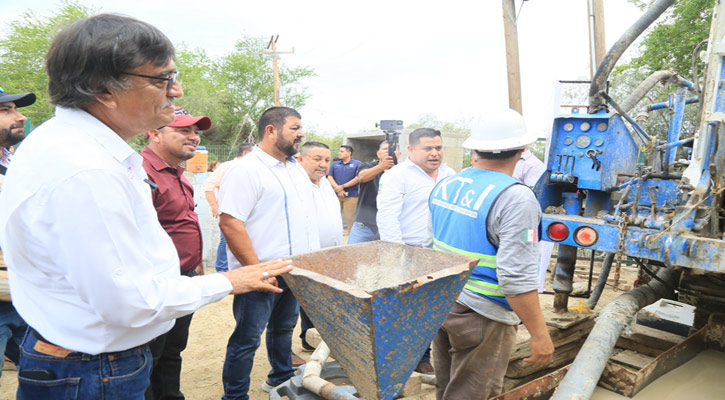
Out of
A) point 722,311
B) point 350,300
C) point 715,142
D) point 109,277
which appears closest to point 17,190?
point 109,277

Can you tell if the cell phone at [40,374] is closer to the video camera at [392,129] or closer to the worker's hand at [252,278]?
the worker's hand at [252,278]

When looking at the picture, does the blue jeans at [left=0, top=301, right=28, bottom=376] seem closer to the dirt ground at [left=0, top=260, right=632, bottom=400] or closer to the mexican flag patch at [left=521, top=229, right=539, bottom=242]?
the dirt ground at [left=0, top=260, right=632, bottom=400]

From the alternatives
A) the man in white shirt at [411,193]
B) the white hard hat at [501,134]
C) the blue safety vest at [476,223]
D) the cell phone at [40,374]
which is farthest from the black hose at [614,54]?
the cell phone at [40,374]

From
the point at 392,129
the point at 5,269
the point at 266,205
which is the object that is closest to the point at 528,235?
the point at 266,205

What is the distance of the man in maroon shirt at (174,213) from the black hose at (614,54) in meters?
2.92

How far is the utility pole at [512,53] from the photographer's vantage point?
6840 millimetres

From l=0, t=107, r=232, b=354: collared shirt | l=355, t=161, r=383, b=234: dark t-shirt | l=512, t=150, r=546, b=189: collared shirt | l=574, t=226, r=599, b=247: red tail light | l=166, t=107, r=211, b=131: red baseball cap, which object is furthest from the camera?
l=355, t=161, r=383, b=234: dark t-shirt

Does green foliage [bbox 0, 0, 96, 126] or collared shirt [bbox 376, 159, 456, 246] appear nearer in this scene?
collared shirt [bbox 376, 159, 456, 246]

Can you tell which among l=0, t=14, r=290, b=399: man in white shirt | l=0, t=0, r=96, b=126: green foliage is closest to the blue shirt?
l=0, t=14, r=290, b=399: man in white shirt

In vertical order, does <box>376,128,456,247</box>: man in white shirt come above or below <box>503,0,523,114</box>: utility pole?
below

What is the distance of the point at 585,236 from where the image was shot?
3.02 meters

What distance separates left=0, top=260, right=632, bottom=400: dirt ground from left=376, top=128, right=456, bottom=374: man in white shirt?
46.6 inches

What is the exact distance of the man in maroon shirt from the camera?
8.96ft

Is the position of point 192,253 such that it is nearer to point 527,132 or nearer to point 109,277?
point 109,277
